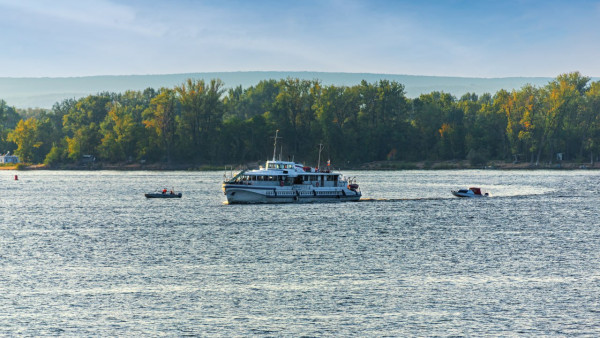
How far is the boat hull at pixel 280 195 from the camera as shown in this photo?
113125 mm

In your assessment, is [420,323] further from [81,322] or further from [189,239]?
[189,239]

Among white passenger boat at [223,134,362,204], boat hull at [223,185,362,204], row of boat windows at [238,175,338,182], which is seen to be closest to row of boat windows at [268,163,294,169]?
white passenger boat at [223,134,362,204]

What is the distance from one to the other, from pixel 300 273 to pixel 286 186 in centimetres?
6310

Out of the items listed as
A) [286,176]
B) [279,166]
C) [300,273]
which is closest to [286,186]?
[286,176]

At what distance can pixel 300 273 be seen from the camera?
175 ft

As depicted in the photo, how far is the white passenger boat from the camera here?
372 feet

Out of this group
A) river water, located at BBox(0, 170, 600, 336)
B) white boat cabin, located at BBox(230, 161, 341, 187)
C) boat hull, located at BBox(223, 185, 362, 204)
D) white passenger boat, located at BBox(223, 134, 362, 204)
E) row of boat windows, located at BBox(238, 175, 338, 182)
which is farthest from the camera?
row of boat windows, located at BBox(238, 175, 338, 182)

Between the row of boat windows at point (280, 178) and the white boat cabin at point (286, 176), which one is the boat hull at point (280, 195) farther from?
the row of boat windows at point (280, 178)

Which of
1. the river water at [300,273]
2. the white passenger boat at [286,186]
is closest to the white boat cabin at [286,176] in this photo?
the white passenger boat at [286,186]

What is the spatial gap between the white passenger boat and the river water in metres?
8.75

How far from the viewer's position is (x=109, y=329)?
3762 centimetres

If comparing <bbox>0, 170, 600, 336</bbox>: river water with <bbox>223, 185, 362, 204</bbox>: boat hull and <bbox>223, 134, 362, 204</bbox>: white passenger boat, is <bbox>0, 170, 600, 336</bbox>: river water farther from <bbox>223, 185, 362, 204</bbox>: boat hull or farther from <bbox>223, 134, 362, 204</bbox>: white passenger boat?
<bbox>223, 134, 362, 204</bbox>: white passenger boat

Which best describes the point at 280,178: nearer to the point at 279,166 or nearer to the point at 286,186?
the point at 286,186

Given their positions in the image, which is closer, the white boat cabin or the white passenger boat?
the white passenger boat
